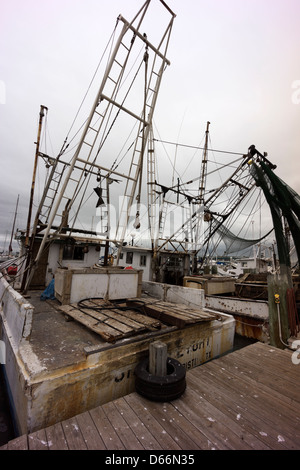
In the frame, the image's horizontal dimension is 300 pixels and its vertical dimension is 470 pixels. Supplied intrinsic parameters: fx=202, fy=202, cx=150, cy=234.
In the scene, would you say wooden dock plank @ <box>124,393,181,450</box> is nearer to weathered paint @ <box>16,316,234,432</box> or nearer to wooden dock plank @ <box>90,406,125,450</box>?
wooden dock plank @ <box>90,406,125,450</box>

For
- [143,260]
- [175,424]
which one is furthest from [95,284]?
[143,260]

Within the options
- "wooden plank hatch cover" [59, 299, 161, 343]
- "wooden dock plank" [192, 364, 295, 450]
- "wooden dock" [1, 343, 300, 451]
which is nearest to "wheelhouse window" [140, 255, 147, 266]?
"wooden plank hatch cover" [59, 299, 161, 343]

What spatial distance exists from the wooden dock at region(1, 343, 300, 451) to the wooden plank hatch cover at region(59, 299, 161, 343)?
1259mm

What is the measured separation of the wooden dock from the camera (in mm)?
2545

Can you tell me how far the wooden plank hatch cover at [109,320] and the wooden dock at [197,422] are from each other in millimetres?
1259

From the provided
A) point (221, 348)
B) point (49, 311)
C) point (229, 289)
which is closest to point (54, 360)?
point (49, 311)

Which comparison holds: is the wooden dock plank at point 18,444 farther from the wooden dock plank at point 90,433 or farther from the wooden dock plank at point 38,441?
the wooden dock plank at point 90,433

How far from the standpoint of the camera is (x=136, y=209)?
29.1 feet

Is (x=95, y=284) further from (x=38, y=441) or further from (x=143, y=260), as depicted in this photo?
(x=143, y=260)

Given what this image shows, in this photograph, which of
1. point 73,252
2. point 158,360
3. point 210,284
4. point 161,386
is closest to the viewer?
point 161,386

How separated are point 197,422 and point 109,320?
2.88 meters

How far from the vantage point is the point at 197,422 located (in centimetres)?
292

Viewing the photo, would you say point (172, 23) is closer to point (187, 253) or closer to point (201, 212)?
point (201, 212)

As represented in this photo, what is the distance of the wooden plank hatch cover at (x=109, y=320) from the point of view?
176 inches
